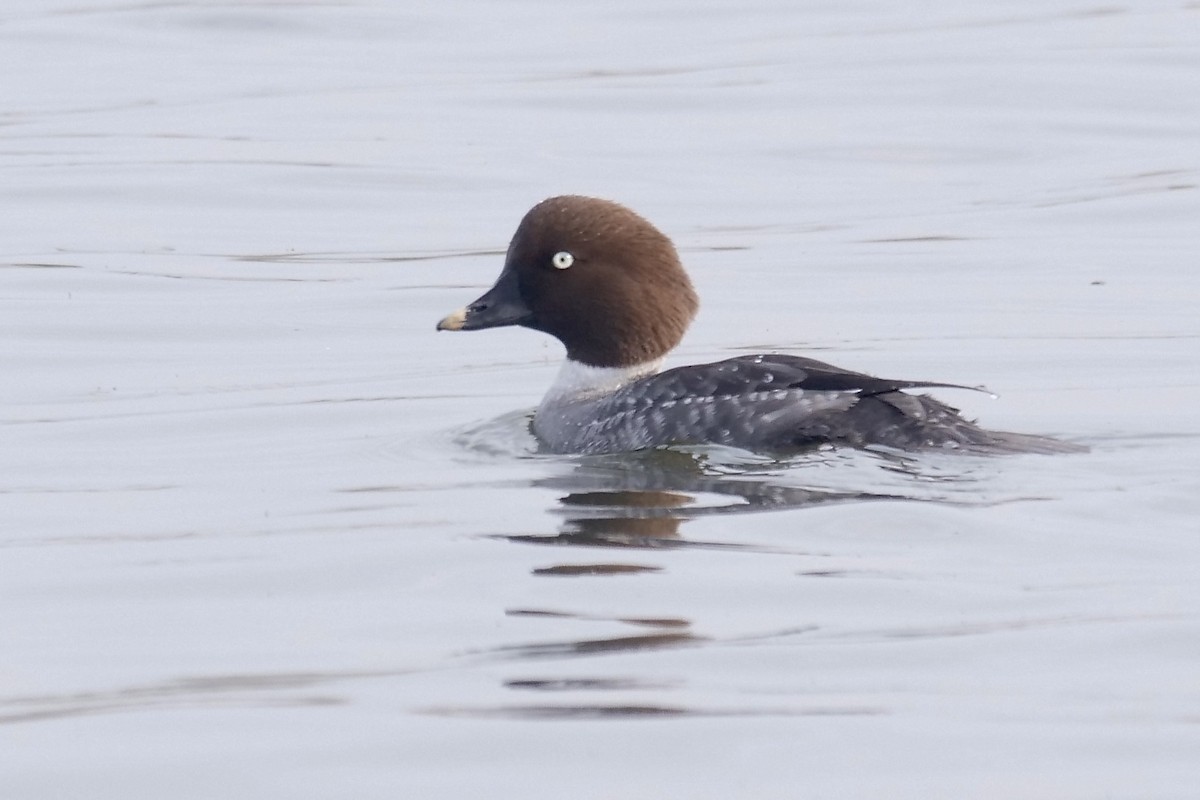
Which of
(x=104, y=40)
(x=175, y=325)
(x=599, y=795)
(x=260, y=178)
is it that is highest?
(x=104, y=40)

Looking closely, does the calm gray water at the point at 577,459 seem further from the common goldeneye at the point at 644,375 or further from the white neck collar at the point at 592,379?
the white neck collar at the point at 592,379

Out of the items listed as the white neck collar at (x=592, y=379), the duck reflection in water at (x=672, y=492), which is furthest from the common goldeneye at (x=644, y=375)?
the duck reflection in water at (x=672, y=492)

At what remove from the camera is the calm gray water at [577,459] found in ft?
16.3

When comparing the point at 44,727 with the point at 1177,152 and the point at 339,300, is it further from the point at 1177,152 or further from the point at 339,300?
the point at 1177,152

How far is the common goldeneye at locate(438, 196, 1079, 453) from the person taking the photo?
7.71 m

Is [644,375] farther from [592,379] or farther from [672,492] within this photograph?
[672,492]

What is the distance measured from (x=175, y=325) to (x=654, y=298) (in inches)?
152

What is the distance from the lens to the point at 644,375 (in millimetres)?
8766

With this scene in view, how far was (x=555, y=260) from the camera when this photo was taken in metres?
8.56

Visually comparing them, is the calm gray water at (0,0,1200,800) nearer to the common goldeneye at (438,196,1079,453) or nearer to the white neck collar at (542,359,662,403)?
the common goldeneye at (438,196,1079,453)

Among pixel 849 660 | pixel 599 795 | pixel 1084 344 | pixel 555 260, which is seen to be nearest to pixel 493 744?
pixel 599 795

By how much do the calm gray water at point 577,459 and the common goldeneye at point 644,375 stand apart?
0.57ft

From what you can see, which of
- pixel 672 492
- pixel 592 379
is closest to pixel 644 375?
pixel 592 379

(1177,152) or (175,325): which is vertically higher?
(1177,152)
